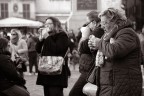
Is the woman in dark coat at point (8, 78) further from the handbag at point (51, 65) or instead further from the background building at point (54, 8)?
the background building at point (54, 8)

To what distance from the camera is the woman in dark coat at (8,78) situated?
277 inches

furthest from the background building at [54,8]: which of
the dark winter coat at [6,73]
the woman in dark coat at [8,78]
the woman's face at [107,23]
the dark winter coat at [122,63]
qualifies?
the dark winter coat at [122,63]

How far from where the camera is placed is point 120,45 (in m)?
5.51

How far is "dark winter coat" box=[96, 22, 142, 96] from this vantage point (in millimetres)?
5543

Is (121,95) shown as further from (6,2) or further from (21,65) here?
(6,2)

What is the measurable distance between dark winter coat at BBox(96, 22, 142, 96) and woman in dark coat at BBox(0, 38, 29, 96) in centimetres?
177

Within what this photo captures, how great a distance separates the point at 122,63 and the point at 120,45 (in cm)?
22

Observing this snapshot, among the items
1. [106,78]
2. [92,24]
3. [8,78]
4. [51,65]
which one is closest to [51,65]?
[51,65]

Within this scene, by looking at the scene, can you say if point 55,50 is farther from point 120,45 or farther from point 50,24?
point 120,45

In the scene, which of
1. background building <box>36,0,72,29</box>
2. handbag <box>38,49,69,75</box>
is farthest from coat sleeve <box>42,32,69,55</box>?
background building <box>36,0,72,29</box>

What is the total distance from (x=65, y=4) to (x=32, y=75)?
4399 centimetres

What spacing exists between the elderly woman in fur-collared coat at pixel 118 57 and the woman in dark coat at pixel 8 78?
1.69 meters

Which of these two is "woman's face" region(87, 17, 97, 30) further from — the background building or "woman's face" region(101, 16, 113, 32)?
the background building

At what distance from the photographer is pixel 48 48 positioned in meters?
8.34
